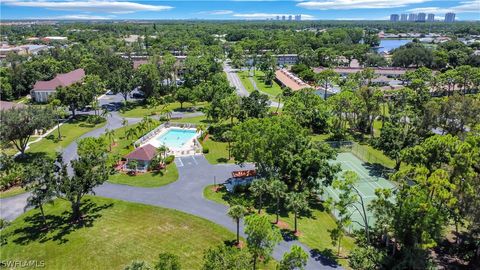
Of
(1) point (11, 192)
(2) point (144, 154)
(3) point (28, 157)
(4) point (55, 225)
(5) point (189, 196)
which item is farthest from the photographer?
(3) point (28, 157)

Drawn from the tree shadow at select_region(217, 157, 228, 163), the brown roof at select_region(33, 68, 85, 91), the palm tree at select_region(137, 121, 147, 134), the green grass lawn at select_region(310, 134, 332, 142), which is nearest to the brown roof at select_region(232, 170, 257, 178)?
the tree shadow at select_region(217, 157, 228, 163)

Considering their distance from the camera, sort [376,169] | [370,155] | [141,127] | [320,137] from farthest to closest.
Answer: [320,137]
[141,127]
[370,155]
[376,169]

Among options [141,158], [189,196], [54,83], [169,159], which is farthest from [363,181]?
[54,83]

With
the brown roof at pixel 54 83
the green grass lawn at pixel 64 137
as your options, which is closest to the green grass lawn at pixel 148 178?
the green grass lawn at pixel 64 137

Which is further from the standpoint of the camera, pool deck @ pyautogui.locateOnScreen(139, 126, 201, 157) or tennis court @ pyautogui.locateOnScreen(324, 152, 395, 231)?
pool deck @ pyautogui.locateOnScreen(139, 126, 201, 157)

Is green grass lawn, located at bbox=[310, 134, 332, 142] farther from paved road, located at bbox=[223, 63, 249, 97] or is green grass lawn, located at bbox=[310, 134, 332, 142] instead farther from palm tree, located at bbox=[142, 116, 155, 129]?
palm tree, located at bbox=[142, 116, 155, 129]

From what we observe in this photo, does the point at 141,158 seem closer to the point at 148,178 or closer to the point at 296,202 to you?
the point at 148,178
